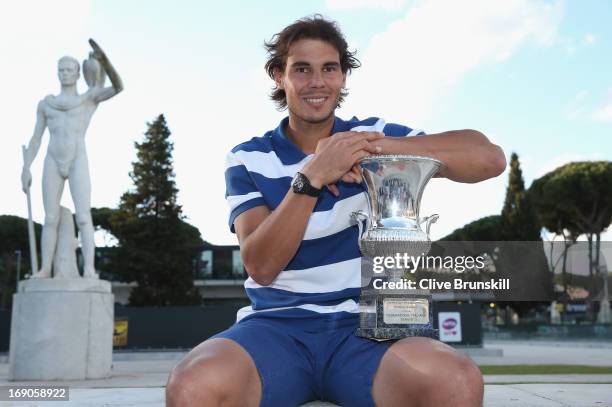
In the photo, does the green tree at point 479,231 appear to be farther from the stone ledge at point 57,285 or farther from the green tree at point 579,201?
the stone ledge at point 57,285

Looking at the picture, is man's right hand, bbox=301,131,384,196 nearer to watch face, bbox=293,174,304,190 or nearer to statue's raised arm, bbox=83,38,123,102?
watch face, bbox=293,174,304,190

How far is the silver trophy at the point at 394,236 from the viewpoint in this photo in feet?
5.86

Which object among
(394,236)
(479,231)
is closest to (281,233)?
(394,236)

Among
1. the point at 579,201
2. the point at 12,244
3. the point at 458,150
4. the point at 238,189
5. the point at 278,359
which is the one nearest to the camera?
the point at 278,359

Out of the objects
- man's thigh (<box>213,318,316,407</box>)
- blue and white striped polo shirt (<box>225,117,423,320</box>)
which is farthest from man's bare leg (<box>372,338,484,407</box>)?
blue and white striped polo shirt (<box>225,117,423,320</box>)

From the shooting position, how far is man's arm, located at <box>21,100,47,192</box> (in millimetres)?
9664

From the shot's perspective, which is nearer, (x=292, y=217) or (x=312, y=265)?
(x=292, y=217)

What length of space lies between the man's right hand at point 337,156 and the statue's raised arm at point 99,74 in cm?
867

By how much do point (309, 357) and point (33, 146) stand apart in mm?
8992

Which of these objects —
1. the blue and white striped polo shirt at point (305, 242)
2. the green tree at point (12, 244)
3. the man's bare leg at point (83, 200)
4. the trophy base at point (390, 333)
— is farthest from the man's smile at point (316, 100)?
the green tree at point (12, 244)

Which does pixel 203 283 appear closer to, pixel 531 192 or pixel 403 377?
pixel 531 192

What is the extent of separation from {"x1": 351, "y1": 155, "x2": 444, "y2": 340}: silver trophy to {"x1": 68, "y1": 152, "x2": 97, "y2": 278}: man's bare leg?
8.35 metres

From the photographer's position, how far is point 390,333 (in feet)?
5.57

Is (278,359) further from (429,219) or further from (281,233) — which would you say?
(429,219)
